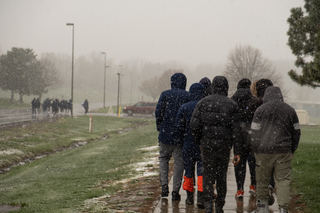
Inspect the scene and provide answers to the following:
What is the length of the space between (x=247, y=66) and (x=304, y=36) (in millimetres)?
39922

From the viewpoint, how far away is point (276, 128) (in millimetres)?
4414

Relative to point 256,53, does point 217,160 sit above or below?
below

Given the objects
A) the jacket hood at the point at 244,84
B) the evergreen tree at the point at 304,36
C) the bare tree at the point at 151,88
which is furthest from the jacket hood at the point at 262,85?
the bare tree at the point at 151,88

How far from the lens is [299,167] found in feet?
28.8

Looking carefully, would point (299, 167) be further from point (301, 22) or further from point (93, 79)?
point (93, 79)

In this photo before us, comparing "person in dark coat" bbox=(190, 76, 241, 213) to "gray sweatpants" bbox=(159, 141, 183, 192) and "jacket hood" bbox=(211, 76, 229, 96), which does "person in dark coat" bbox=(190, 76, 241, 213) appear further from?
"gray sweatpants" bbox=(159, 141, 183, 192)

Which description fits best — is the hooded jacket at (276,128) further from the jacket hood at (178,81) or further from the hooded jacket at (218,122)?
the jacket hood at (178,81)

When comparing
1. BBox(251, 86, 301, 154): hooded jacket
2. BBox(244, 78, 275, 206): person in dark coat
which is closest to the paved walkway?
BBox(244, 78, 275, 206): person in dark coat

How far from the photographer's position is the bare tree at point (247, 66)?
5112 centimetres

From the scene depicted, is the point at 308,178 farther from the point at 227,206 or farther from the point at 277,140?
the point at 277,140

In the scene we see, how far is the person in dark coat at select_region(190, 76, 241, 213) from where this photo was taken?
455cm

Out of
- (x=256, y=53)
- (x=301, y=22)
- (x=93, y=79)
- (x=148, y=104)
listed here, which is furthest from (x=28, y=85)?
(x=93, y=79)

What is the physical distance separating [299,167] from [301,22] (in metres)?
6.52

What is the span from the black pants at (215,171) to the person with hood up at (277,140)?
17.7 inches
